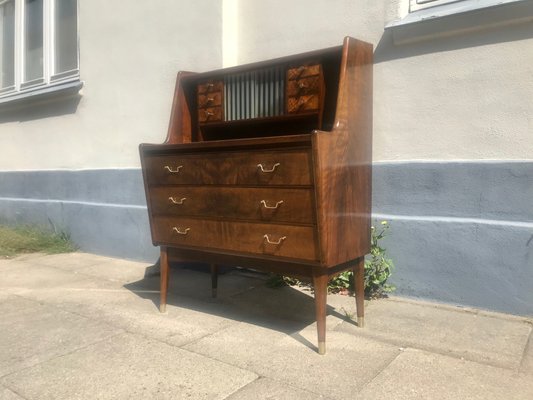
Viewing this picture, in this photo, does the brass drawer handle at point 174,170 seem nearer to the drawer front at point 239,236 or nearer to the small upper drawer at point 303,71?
the drawer front at point 239,236

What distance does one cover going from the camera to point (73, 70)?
6.09 m

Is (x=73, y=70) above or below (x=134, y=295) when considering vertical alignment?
above

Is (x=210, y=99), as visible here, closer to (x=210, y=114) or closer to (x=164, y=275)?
(x=210, y=114)

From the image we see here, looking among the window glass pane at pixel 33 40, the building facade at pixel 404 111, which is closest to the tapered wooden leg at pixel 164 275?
the building facade at pixel 404 111

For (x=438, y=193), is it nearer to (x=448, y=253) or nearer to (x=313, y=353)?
(x=448, y=253)

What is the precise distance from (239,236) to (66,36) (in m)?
4.77

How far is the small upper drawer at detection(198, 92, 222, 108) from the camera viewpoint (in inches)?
143

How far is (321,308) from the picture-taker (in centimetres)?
263

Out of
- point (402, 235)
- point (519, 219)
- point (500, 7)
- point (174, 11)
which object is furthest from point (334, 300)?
point (174, 11)

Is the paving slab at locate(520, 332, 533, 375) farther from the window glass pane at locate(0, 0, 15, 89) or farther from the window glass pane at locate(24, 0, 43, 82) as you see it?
the window glass pane at locate(0, 0, 15, 89)

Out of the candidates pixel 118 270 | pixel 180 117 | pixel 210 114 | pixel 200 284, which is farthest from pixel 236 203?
pixel 118 270

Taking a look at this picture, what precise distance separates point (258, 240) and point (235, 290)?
126cm

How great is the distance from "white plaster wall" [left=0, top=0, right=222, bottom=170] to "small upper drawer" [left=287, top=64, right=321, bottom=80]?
128cm

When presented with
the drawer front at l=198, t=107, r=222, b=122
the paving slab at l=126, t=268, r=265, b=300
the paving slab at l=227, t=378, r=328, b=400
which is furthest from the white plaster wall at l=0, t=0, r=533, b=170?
the paving slab at l=227, t=378, r=328, b=400
